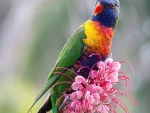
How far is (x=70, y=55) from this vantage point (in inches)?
79.4

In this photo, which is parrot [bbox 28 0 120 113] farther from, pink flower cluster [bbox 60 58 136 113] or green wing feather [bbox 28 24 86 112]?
pink flower cluster [bbox 60 58 136 113]

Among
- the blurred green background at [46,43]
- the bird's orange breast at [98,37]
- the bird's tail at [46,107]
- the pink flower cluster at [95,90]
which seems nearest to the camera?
the pink flower cluster at [95,90]

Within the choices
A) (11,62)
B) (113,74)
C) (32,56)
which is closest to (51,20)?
(32,56)

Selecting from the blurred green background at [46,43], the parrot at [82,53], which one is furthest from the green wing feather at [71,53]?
the blurred green background at [46,43]

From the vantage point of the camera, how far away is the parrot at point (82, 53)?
1.97 m

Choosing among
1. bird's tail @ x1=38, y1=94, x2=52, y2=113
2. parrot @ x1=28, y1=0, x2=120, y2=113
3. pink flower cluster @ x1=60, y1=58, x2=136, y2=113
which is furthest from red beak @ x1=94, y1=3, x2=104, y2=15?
bird's tail @ x1=38, y1=94, x2=52, y2=113

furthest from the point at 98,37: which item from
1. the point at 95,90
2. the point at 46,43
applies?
the point at 46,43

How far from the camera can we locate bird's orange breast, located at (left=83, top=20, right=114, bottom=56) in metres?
2.03

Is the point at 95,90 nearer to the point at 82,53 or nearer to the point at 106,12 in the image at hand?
the point at 82,53

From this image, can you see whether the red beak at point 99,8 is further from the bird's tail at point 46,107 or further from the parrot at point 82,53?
the bird's tail at point 46,107

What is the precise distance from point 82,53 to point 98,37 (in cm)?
15

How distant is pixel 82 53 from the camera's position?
2.02 m

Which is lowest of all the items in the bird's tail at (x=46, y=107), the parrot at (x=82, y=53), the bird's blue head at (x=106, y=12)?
the bird's tail at (x=46, y=107)

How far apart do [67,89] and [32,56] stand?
1.62 metres
